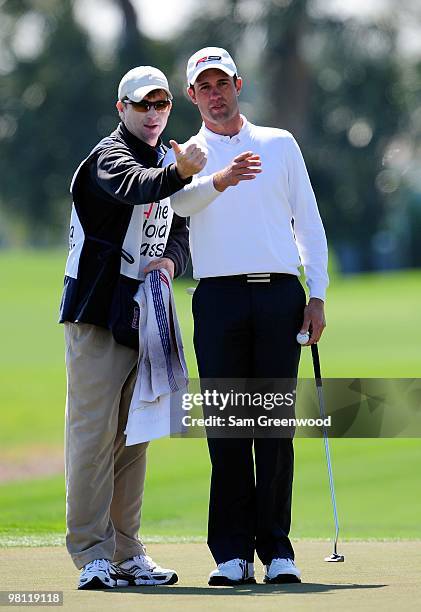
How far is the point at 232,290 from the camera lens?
548cm

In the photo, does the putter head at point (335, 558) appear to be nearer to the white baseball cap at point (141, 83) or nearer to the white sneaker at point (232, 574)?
the white sneaker at point (232, 574)

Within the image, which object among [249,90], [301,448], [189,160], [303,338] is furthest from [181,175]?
[249,90]

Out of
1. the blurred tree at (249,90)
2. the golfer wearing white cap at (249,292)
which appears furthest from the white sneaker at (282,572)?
the blurred tree at (249,90)

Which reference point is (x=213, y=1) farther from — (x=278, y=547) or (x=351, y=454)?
(x=278, y=547)

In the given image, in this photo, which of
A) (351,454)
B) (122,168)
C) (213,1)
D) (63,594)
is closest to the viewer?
(63,594)

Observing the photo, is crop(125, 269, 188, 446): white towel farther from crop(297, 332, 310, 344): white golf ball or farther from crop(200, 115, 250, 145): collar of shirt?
crop(200, 115, 250, 145): collar of shirt

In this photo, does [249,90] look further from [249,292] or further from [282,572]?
[282,572]

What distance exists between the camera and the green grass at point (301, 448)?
9.20 metres

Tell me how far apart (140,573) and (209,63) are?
196cm

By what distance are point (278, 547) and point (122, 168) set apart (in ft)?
4.99

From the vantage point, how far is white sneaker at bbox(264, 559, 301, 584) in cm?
535

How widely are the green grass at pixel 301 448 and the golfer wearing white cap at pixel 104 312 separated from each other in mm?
2325

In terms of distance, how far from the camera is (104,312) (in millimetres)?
5531

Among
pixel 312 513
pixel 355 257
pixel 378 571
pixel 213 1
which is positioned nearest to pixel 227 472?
pixel 378 571
